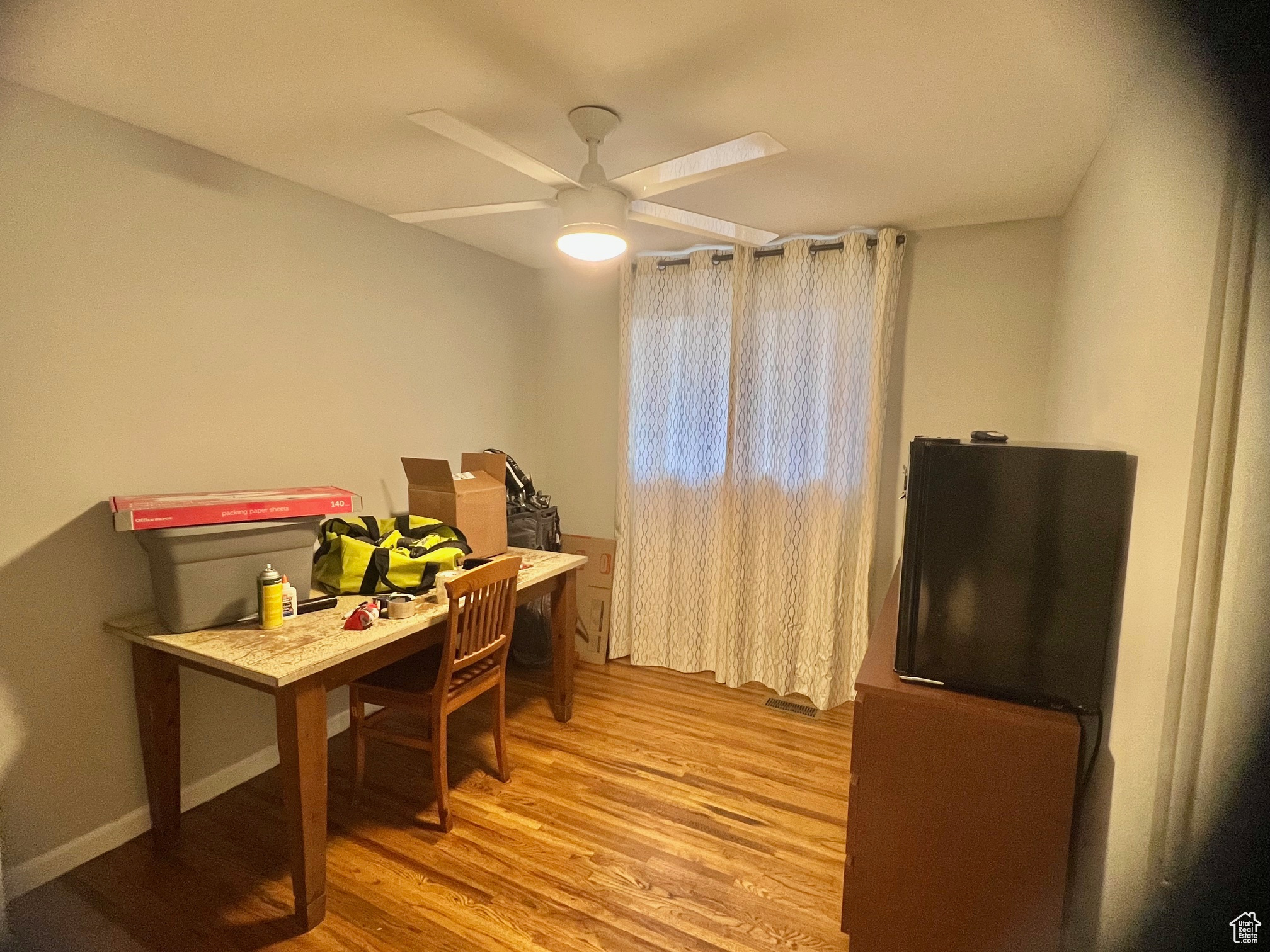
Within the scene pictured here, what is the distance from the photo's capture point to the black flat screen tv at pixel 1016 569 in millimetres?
1342

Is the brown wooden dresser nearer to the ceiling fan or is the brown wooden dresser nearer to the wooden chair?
the wooden chair

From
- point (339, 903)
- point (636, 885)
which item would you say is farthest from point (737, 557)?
point (339, 903)

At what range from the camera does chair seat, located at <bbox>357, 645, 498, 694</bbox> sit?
209 cm

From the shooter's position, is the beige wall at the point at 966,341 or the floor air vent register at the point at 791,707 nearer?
the beige wall at the point at 966,341

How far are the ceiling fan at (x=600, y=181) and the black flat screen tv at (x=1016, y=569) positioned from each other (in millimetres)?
883

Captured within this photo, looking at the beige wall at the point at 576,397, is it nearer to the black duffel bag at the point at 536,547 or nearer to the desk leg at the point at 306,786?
the black duffel bag at the point at 536,547

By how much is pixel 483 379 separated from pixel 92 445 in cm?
180

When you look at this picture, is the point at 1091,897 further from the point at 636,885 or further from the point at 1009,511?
the point at 636,885

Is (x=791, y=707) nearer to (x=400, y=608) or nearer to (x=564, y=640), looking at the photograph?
(x=564, y=640)

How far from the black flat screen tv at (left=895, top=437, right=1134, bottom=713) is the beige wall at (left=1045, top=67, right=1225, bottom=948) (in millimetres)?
62

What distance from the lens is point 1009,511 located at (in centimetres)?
139

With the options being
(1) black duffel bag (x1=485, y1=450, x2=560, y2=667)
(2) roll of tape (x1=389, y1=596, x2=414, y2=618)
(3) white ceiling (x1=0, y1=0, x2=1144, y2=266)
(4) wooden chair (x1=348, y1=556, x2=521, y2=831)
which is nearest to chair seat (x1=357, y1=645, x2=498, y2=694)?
(4) wooden chair (x1=348, y1=556, x2=521, y2=831)

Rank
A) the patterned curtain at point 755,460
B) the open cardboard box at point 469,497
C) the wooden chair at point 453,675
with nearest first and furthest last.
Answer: the wooden chair at point 453,675, the open cardboard box at point 469,497, the patterned curtain at point 755,460

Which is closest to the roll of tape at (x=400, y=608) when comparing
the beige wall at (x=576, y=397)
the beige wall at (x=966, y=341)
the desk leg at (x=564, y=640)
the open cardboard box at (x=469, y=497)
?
the open cardboard box at (x=469, y=497)
